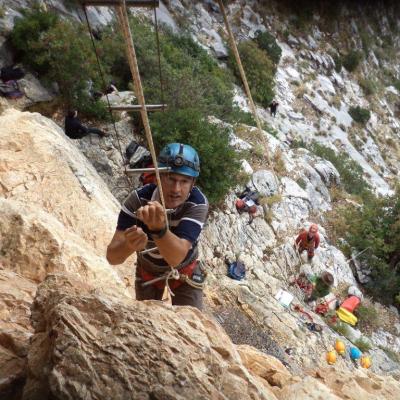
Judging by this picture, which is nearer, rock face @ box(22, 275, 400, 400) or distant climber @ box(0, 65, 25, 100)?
rock face @ box(22, 275, 400, 400)

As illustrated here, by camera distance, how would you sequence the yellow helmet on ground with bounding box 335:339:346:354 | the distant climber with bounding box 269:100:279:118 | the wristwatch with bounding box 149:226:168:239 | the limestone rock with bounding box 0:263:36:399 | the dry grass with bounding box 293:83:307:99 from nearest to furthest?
the limestone rock with bounding box 0:263:36:399 < the wristwatch with bounding box 149:226:168:239 < the yellow helmet on ground with bounding box 335:339:346:354 < the distant climber with bounding box 269:100:279:118 < the dry grass with bounding box 293:83:307:99

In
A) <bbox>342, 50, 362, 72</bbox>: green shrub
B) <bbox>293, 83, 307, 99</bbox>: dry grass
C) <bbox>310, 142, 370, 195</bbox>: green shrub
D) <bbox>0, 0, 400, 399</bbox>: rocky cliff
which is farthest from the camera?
<bbox>342, 50, 362, 72</bbox>: green shrub

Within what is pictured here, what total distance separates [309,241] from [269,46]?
20374 mm

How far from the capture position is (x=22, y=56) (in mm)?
14031

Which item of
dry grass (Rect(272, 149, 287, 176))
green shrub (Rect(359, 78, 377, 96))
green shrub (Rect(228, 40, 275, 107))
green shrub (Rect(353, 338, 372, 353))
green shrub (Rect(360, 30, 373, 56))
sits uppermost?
green shrub (Rect(360, 30, 373, 56))

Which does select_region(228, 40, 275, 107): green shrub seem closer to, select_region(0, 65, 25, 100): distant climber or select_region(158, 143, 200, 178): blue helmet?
select_region(0, 65, 25, 100): distant climber

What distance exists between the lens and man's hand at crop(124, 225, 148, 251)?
283 cm

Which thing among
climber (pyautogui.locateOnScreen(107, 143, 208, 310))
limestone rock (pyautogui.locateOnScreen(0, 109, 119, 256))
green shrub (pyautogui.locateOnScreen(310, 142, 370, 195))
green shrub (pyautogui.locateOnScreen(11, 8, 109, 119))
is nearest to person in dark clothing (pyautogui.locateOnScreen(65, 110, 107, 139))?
green shrub (pyautogui.locateOnScreen(11, 8, 109, 119))

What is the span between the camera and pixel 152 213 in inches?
103

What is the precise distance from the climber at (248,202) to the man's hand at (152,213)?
11.1 meters

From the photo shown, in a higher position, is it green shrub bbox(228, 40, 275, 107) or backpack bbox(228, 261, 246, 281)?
green shrub bbox(228, 40, 275, 107)

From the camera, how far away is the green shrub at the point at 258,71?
1046 inches

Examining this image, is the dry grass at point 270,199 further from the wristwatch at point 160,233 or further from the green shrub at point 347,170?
the wristwatch at point 160,233

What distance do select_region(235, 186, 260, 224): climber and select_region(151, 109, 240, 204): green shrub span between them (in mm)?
1249
